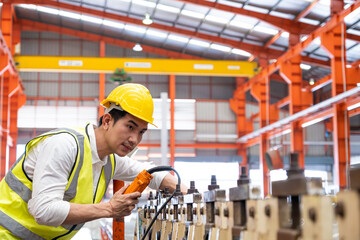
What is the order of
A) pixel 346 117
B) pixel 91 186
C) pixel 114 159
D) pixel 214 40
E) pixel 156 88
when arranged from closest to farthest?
pixel 91 186 → pixel 114 159 → pixel 346 117 → pixel 214 40 → pixel 156 88

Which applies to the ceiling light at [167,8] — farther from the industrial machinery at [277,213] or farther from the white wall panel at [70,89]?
the industrial machinery at [277,213]

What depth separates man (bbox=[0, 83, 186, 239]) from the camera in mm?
2373

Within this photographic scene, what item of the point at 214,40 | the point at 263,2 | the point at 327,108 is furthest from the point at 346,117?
the point at 214,40

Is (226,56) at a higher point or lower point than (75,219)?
higher

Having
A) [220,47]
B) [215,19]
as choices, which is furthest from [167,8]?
[220,47]

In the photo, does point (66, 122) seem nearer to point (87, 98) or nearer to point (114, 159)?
point (87, 98)

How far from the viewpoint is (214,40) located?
20.9 metres

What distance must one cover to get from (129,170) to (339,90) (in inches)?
458

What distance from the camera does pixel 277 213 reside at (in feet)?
4.79

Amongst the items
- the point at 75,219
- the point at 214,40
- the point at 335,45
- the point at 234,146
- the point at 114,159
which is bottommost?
the point at 75,219

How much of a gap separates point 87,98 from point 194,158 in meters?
6.17

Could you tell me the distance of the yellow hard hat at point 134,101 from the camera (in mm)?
2643

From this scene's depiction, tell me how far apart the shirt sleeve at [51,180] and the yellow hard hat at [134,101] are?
367 millimetres

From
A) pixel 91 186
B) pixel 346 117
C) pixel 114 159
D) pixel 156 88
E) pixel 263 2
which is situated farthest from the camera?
pixel 156 88
